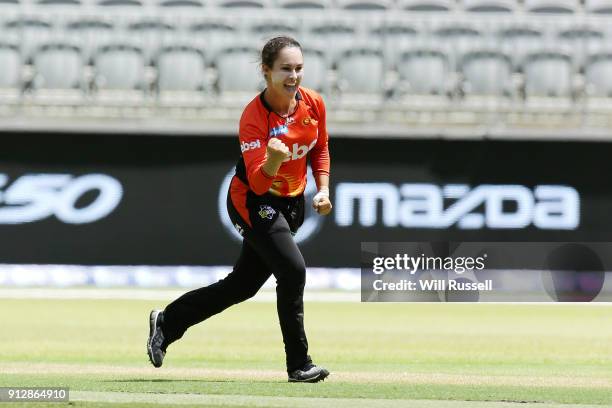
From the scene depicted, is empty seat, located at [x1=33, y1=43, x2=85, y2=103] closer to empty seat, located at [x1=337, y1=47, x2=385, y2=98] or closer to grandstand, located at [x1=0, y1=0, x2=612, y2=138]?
grandstand, located at [x1=0, y1=0, x2=612, y2=138]

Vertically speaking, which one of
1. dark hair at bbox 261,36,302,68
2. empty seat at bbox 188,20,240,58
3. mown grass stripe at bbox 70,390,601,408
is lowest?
mown grass stripe at bbox 70,390,601,408

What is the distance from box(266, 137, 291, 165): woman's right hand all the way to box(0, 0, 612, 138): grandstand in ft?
27.1

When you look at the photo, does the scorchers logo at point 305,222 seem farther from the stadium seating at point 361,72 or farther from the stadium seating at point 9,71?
the stadium seating at point 9,71

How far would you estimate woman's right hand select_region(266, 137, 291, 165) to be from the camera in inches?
228

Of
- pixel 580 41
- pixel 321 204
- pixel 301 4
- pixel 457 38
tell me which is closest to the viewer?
pixel 321 204

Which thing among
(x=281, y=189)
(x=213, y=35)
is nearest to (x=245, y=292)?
(x=281, y=189)

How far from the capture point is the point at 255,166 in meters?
6.06

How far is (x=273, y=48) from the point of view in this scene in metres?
6.13

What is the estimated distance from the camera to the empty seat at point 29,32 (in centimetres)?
1622

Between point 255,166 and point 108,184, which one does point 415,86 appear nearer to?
point 108,184

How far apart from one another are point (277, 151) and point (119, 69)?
34.5 ft

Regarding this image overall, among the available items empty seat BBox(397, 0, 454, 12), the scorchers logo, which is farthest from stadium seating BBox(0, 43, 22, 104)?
empty seat BBox(397, 0, 454, 12)

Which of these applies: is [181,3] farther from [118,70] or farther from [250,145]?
[250,145]

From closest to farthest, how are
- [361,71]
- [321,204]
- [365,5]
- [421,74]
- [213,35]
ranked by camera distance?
[321,204]
[421,74]
[361,71]
[213,35]
[365,5]
